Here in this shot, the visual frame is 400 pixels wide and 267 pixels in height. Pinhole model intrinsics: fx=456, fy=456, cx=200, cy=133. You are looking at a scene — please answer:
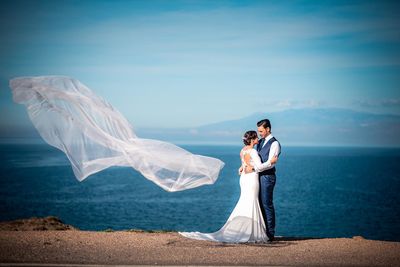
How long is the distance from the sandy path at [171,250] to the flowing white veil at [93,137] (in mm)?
1542

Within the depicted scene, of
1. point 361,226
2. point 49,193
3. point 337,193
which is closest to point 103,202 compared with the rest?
point 49,193

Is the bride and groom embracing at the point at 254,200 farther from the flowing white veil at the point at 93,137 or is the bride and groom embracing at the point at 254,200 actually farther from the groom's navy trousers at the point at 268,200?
the flowing white veil at the point at 93,137

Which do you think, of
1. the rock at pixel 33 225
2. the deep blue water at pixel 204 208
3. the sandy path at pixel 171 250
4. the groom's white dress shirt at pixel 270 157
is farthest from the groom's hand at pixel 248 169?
the deep blue water at pixel 204 208

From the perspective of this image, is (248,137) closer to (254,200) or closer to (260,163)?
(260,163)

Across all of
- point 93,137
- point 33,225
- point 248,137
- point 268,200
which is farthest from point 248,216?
point 33,225

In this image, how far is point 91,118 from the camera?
1102cm

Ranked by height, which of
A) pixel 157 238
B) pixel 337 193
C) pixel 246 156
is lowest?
pixel 337 193

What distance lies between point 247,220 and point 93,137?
4.24 m

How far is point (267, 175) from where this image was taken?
11.3 meters

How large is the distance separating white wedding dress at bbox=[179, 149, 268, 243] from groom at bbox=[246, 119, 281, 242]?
14 cm

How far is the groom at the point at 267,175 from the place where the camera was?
11219mm

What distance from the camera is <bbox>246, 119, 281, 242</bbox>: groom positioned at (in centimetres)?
1122

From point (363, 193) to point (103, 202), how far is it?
51.8 metres

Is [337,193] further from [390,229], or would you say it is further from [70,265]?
[70,265]
